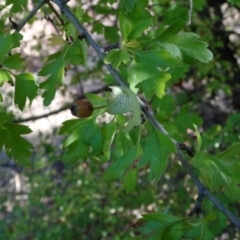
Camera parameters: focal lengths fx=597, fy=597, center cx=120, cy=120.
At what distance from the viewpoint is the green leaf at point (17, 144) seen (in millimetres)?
1824

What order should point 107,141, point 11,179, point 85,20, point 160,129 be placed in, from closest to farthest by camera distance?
1. point 160,129
2. point 107,141
3. point 85,20
4. point 11,179

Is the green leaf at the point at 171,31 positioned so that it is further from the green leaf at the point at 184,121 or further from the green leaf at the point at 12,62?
the green leaf at the point at 184,121

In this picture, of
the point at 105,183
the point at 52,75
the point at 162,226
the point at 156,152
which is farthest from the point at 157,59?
the point at 105,183

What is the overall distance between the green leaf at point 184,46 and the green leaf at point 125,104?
263mm

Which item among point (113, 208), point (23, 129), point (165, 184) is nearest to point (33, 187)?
point (113, 208)

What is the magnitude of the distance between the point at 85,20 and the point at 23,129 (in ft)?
3.70

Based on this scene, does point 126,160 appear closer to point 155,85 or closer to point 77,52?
point 155,85

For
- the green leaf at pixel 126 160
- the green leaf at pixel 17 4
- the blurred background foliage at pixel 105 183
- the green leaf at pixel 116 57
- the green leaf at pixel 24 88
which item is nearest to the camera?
the green leaf at pixel 116 57

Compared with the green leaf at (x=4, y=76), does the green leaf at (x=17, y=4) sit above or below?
below

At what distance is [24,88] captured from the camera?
1828 mm

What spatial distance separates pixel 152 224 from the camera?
1746mm

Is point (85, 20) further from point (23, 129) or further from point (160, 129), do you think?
point (160, 129)

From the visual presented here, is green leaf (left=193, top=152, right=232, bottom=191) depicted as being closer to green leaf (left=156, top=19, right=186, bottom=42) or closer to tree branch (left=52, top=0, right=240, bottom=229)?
Result: tree branch (left=52, top=0, right=240, bottom=229)

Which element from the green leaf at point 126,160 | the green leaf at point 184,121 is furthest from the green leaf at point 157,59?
the green leaf at point 184,121
